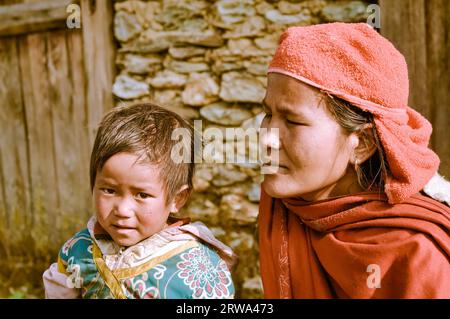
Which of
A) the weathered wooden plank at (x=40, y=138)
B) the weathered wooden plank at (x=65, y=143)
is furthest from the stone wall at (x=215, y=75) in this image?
the weathered wooden plank at (x=40, y=138)

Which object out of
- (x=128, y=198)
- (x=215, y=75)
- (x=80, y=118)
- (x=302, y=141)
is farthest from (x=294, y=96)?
(x=80, y=118)

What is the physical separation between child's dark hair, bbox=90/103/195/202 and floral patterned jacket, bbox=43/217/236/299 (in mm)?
183

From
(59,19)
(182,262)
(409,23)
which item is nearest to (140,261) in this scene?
(182,262)

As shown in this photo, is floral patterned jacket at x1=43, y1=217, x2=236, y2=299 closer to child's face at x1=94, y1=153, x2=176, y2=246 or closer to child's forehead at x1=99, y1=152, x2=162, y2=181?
child's face at x1=94, y1=153, x2=176, y2=246

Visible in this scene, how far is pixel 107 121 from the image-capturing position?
193 centimetres

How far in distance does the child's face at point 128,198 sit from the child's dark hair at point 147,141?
3cm

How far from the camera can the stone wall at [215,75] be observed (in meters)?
3.52

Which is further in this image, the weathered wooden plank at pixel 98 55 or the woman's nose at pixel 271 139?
the weathered wooden plank at pixel 98 55

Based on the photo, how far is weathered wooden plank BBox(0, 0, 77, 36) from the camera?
3.90m

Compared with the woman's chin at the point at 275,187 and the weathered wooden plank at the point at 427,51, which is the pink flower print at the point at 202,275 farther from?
the weathered wooden plank at the point at 427,51

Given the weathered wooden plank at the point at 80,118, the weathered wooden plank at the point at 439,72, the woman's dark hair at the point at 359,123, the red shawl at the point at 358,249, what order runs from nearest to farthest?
the red shawl at the point at 358,249, the woman's dark hair at the point at 359,123, the weathered wooden plank at the point at 439,72, the weathered wooden plank at the point at 80,118

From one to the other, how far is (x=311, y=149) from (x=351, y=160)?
0.61 feet

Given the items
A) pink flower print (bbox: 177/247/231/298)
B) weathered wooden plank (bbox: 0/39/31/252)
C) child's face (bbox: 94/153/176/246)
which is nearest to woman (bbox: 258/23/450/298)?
pink flower print (bbox: 177/247/231/298)
